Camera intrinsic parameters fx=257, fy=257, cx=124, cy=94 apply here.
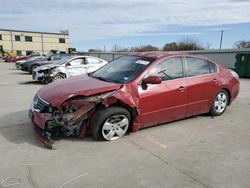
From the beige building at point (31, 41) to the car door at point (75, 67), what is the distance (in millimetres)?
56993

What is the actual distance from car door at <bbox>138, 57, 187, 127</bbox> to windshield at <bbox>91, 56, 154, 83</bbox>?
0.26 meters

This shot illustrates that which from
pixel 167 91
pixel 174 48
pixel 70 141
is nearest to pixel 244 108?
pixel 167 91

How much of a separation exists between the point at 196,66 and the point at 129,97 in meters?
2.10

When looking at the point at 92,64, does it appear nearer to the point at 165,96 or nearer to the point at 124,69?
the point at 124,69

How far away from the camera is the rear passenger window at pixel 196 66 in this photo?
5773mm

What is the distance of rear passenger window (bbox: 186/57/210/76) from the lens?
5773 millimetres

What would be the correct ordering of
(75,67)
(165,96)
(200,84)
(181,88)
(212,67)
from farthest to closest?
1. (75,67)
2. (212,67)
3. (200,84)
4. (181,88)
5. (165,96)

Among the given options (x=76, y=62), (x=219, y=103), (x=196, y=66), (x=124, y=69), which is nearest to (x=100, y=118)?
(x=124, y=69)

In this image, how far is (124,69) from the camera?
18.0 feet

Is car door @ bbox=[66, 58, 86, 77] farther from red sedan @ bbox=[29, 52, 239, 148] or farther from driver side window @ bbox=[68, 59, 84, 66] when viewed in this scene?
red sedan @ bbox=[29, 52, 239, 148]

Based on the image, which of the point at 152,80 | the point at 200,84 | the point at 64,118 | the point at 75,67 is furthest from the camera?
the point at 75,67

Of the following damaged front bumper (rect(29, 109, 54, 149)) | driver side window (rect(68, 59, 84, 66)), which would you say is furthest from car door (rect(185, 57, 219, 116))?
driver side window (rect(68, 59, 84, 66))

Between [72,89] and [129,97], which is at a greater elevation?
[72,89]

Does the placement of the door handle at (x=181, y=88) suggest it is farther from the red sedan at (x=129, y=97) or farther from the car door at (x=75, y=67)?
the car door at (x=75, y=67)
